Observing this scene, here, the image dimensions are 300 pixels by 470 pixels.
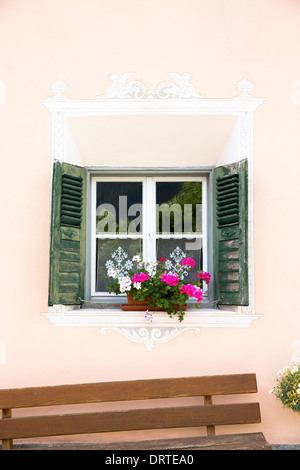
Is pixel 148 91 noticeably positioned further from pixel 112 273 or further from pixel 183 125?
pixel 112 273

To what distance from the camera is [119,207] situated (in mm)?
4988

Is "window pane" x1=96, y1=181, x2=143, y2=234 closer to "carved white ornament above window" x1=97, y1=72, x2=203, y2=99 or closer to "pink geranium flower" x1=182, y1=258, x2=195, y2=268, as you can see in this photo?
"pink geranium flower" x1=182, y1=258, x2=195, y2=268

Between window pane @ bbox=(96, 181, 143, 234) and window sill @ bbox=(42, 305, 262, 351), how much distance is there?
94 centimetres

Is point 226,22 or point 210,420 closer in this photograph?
point 210,420

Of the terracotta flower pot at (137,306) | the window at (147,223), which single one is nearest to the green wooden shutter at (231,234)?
the window at (147,223)

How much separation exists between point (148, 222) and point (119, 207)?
33 cm

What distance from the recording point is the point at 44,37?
4.62m

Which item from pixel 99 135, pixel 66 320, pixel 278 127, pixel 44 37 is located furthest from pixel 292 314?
pixel 44 37

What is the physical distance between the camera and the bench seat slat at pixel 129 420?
3.91m

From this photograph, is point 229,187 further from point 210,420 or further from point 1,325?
point 1,325

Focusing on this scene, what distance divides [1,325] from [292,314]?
2.56 meters

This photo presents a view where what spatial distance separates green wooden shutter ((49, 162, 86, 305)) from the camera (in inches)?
172

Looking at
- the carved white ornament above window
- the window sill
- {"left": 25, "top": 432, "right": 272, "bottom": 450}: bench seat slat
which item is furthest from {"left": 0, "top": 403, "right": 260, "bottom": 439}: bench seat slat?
the carved white ornament above window

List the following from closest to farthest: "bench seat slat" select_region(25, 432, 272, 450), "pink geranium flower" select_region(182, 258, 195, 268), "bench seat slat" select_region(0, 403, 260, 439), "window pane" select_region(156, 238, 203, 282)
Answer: "bench seat slat" select_region(25, 432, 272, 450) → "bench seat slat" select_region(0, 403, 260, 439) → "pink geranium flower" select_region(182, 258, 195, 268) → "window pane" select_region(156, 238, 203, 282)
